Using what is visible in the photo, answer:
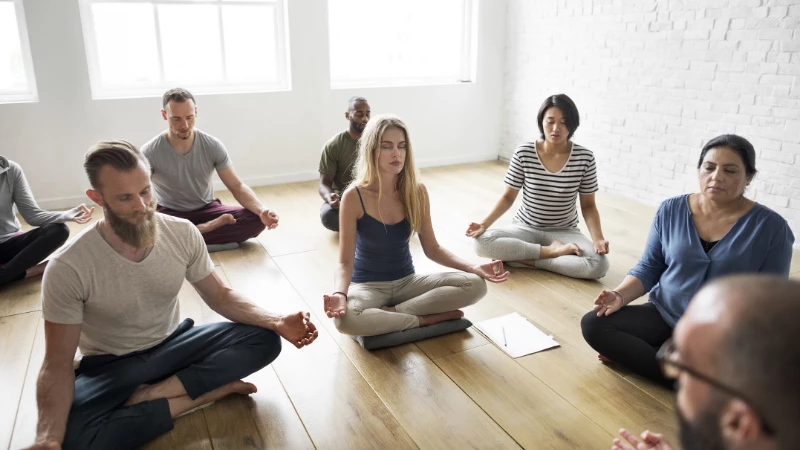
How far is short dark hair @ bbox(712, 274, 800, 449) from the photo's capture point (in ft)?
2.09

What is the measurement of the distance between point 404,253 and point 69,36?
342 centimetres

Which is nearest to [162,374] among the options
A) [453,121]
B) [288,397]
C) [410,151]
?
[288,397]

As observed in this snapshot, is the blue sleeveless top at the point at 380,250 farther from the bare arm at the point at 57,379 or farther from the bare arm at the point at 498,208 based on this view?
the bare arm at the point at 57,379

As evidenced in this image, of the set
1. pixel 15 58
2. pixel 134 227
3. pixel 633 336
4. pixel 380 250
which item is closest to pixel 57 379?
pixel 134 227

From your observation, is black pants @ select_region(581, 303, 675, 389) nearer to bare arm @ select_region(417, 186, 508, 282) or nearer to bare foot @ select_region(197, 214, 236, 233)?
bare arm @ select_region(417, 186, 508, 282)

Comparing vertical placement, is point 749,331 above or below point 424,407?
above

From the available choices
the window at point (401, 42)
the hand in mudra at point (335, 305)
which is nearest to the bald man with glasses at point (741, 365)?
the hand in mudra at point (335, 305)

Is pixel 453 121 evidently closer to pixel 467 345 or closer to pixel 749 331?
pixel 467 345

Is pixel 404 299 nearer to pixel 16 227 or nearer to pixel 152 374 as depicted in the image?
pixel 152 374

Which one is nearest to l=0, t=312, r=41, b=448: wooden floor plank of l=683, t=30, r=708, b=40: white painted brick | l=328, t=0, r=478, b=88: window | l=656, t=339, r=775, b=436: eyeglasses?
l=656, t=339, r=775, b=436: eyeglasses

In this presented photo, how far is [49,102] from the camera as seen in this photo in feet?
14.8

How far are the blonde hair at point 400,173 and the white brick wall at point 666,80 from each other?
2639 mm

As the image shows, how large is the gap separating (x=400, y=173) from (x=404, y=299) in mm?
578

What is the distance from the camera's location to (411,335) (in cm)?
260
